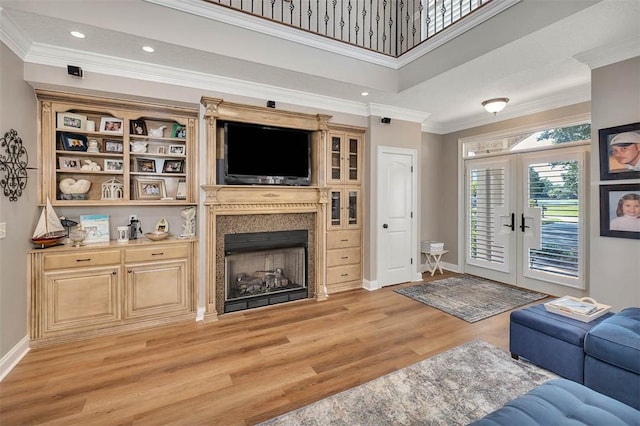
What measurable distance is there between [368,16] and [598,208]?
3990mm

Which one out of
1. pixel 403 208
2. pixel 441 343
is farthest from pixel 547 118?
pixel 441 343

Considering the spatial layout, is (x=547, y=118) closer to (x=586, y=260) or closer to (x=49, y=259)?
(x=586, y=260)

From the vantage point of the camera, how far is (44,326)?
290 cm

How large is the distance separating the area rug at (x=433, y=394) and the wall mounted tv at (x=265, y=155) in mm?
2689

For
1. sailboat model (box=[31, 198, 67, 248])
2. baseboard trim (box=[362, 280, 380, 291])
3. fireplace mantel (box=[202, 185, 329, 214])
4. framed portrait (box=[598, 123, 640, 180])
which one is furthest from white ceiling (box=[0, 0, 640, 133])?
baseboard trim (box=[362, 280, 380, 291])

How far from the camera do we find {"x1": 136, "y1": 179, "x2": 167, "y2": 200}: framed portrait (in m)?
3.69

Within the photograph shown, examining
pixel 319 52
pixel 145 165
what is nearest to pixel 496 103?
pixel 319 52

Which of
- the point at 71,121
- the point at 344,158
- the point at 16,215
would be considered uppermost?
the point at 71,121

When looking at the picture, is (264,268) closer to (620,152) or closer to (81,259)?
(81,259)

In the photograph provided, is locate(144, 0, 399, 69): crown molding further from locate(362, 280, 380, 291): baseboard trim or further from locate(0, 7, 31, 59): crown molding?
locate(362, 280, 380, 291): baseboard trim

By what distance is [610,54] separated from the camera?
2.93 metres

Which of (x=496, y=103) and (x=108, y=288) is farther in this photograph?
(x=496, y=103)

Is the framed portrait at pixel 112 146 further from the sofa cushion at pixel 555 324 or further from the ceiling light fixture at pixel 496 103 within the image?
the ceiling light fixture at pixel 496 103

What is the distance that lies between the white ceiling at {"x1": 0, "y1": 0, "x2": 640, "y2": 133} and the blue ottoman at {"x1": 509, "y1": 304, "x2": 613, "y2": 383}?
2499mm
